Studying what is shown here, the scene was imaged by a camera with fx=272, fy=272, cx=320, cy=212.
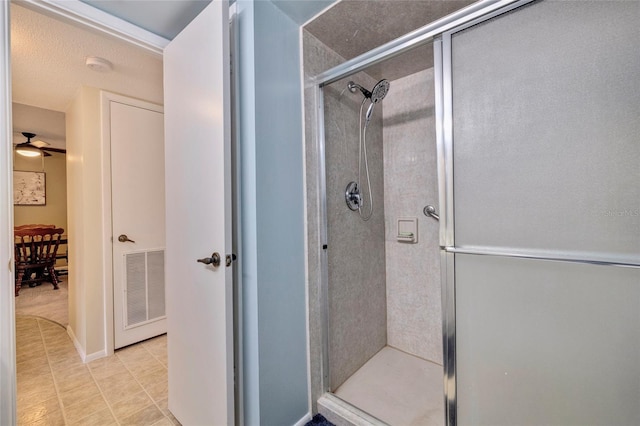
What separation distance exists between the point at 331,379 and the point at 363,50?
2.09 m

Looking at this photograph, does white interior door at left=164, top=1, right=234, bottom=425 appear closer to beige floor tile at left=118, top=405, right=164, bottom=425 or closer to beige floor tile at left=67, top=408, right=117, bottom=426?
beige floor tile at left=118, top=405, right=164, bottom=425

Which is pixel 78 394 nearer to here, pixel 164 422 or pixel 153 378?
pixel 153 378

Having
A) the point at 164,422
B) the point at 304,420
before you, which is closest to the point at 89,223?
the point at 164,422

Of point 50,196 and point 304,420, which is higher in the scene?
point 50,196

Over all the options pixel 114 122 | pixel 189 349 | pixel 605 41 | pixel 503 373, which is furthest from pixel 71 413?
pixel 605 41

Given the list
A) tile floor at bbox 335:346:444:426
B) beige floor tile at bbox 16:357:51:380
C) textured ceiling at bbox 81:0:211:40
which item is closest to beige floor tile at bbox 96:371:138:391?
beige floor tile at bbox 16:357:51:380

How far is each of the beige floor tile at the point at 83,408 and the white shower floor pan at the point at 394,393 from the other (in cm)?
135

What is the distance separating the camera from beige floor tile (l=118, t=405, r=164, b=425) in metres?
1.52

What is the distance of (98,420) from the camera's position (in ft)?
5.03

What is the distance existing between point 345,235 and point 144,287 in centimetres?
196

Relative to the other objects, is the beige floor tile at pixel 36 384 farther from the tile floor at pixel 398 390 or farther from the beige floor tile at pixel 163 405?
the tile floor at pixel 398 390

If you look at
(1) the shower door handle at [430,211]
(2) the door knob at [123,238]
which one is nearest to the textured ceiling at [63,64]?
(2) the door knob at [123,238]

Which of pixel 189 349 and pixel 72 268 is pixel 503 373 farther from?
pixel 72 268

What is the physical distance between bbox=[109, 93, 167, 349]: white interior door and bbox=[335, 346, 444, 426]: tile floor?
1909mm
